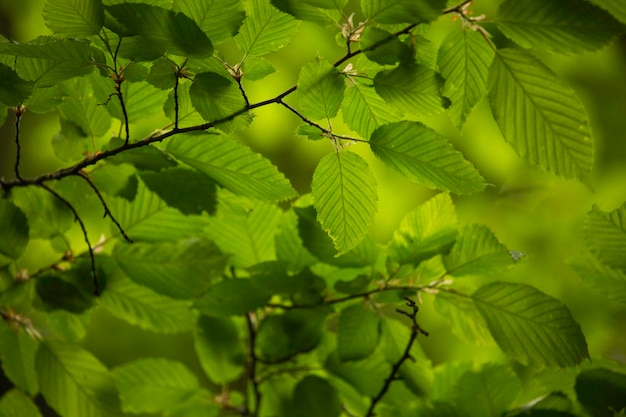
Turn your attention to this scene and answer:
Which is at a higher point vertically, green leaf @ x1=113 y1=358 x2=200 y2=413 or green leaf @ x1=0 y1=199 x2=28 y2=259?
green leaf @ x1=0 y1=199 x2=28 y2=259

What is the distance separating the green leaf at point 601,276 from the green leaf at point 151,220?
0.56 m

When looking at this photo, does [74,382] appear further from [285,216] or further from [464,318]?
[464,318]

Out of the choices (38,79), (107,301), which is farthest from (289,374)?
(38,79)

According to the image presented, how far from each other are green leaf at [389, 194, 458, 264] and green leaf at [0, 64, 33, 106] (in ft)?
1.67

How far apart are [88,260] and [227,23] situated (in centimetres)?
46

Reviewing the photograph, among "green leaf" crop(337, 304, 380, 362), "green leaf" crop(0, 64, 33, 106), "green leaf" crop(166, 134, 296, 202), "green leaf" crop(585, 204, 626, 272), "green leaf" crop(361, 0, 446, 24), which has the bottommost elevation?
"green leaf" crop(337, 304, 380, 362)

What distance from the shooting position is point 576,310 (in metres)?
1.80

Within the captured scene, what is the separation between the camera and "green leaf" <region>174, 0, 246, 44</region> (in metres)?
0.59

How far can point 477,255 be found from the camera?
2.68ft

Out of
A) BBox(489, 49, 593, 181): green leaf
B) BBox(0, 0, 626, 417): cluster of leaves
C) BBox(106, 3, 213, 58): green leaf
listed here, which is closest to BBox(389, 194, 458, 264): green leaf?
BBox(0, 0, 626, 417): cluster of leaves

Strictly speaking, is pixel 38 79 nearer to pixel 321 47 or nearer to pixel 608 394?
pixel 608 394

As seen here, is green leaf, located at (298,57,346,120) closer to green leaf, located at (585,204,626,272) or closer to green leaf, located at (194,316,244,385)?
green leaf, located at (585,204,626,272)

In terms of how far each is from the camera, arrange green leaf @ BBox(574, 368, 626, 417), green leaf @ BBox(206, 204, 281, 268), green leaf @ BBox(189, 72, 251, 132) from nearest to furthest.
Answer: green leaf @ BBox(189, 72, 251, 132)
green leaf @ BBox(574, 368, 626, 417)
green leaf @ BBox(206, 204, 281, 268)

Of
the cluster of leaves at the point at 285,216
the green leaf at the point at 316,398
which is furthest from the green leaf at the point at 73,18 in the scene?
the green leaf at the point at 316,398
